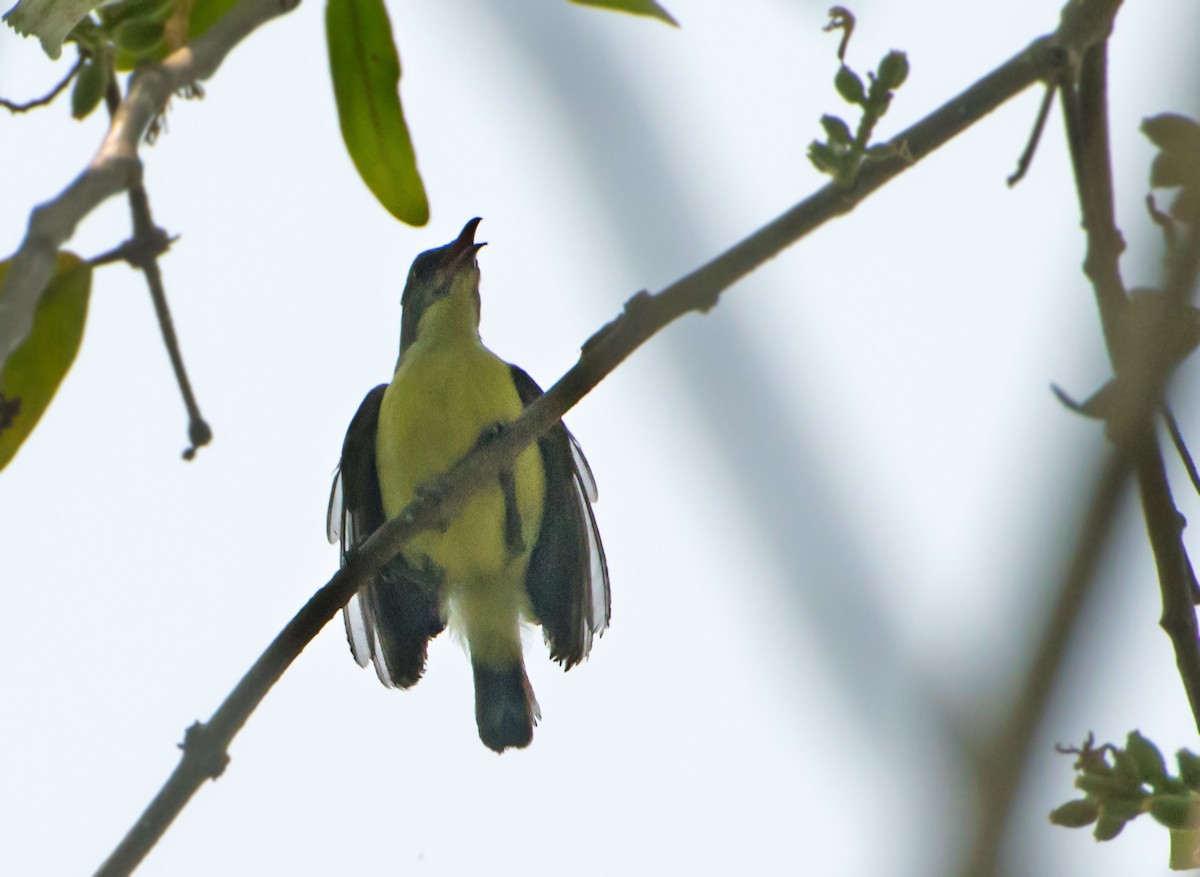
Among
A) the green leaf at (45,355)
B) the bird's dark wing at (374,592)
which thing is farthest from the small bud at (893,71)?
the bird's dark wing at (374,592)

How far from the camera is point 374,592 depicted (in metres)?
5.82

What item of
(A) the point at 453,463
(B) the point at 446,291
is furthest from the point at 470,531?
(B) the point at 446,291

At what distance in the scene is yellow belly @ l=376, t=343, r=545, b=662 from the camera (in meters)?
5.36

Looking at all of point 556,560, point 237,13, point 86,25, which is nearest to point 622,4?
point 237,13

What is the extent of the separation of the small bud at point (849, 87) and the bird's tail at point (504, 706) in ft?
12.9

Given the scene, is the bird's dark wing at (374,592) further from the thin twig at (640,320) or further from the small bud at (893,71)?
the small bud at (893,71)

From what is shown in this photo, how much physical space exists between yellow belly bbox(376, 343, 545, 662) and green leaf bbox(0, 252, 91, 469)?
280cm

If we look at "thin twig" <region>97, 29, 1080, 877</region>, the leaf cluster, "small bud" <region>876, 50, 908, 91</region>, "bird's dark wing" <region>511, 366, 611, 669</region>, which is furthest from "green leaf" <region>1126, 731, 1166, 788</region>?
"bird's dark wing" <region>511, 366, 611, 669</region>

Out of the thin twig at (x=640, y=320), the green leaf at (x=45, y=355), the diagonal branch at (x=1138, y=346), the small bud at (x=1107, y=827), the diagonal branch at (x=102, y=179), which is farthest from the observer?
the green leaf at (x=45, y=355)

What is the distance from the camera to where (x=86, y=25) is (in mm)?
2332

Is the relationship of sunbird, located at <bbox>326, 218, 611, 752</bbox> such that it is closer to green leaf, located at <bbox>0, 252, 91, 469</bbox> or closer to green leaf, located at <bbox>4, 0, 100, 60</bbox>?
green leaf, located at <bbox>0, 252, 91, 469</bbox>

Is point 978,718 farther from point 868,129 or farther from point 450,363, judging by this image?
point 450,363

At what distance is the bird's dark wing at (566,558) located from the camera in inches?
221

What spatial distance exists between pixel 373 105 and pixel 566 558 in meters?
3.16
